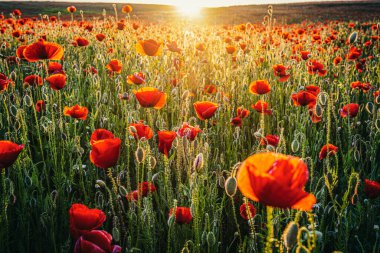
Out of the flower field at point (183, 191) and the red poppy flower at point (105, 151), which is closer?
the flower field at point (183, 191)

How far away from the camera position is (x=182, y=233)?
1.74 m

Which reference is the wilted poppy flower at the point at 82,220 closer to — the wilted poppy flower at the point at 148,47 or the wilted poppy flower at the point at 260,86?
the wilted poppy flower at the point at 260,86

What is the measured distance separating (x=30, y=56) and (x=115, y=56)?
2862mm

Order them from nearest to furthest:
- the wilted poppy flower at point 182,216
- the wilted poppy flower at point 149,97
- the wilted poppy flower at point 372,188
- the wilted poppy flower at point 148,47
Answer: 1. the wilted poppy flower at point 182,216
2. the wilted poppy flower at point 372,188
3. the wilted poppy flower at point 149,97
4. the wilted poppy flower at point 148,47

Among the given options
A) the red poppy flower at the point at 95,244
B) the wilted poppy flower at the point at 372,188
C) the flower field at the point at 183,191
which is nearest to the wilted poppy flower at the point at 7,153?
the flower field at the point at 183,191

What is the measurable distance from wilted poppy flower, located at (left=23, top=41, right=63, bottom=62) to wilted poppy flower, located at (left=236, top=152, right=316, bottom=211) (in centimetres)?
201

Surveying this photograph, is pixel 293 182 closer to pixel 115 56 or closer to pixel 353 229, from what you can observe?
pixel 353 229

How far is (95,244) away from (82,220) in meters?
0.12

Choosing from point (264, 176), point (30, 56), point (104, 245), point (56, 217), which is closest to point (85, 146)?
point (30, 56)

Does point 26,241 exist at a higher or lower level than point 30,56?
lower

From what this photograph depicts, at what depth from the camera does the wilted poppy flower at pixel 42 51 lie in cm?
237

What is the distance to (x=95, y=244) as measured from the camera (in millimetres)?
1057

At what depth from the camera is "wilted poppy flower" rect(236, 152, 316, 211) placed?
735 millimetres

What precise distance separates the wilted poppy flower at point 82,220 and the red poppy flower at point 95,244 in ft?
0.12
